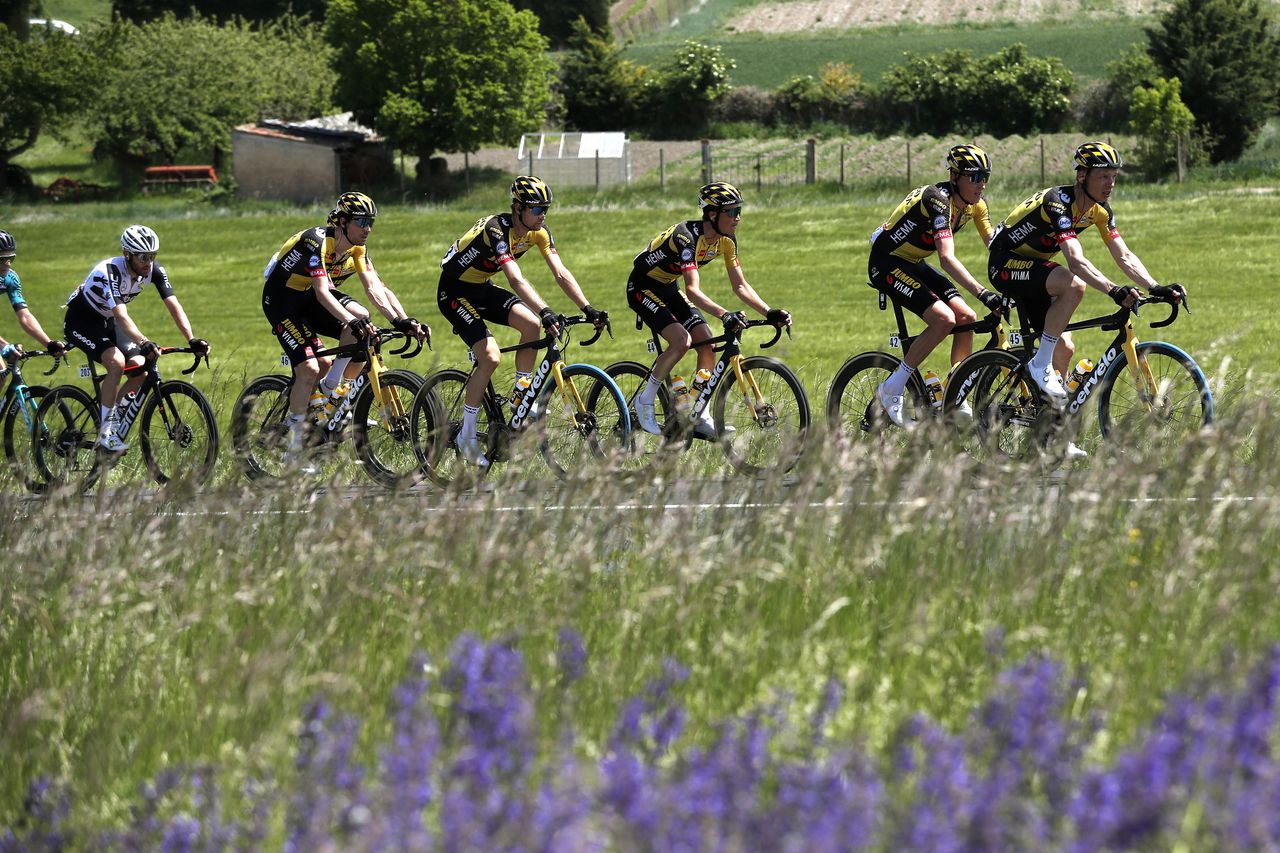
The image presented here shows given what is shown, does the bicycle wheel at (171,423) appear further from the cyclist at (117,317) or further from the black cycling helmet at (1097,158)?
the black cycling helmet at (1097,158)

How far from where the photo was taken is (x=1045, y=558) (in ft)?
19.8

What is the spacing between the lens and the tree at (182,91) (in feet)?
265

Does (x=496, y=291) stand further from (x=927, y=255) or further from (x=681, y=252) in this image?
(x=927, y=255)

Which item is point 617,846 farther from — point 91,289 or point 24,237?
point 24,237

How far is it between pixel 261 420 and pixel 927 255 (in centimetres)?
475

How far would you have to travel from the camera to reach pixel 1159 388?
9648mm

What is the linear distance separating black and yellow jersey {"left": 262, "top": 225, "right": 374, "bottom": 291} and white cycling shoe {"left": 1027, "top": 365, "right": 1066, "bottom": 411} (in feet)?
14.6

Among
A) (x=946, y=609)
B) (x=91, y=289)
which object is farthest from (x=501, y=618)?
(x=91, y=289)

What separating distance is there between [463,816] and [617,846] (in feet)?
1.03

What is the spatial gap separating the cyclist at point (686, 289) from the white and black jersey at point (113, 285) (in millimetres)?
3446

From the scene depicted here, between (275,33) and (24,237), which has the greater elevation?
(275,33)

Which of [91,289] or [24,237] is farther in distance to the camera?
[24,237]

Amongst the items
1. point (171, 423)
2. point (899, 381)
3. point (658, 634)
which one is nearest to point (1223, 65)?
point (899, 381)

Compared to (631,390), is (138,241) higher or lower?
higher
